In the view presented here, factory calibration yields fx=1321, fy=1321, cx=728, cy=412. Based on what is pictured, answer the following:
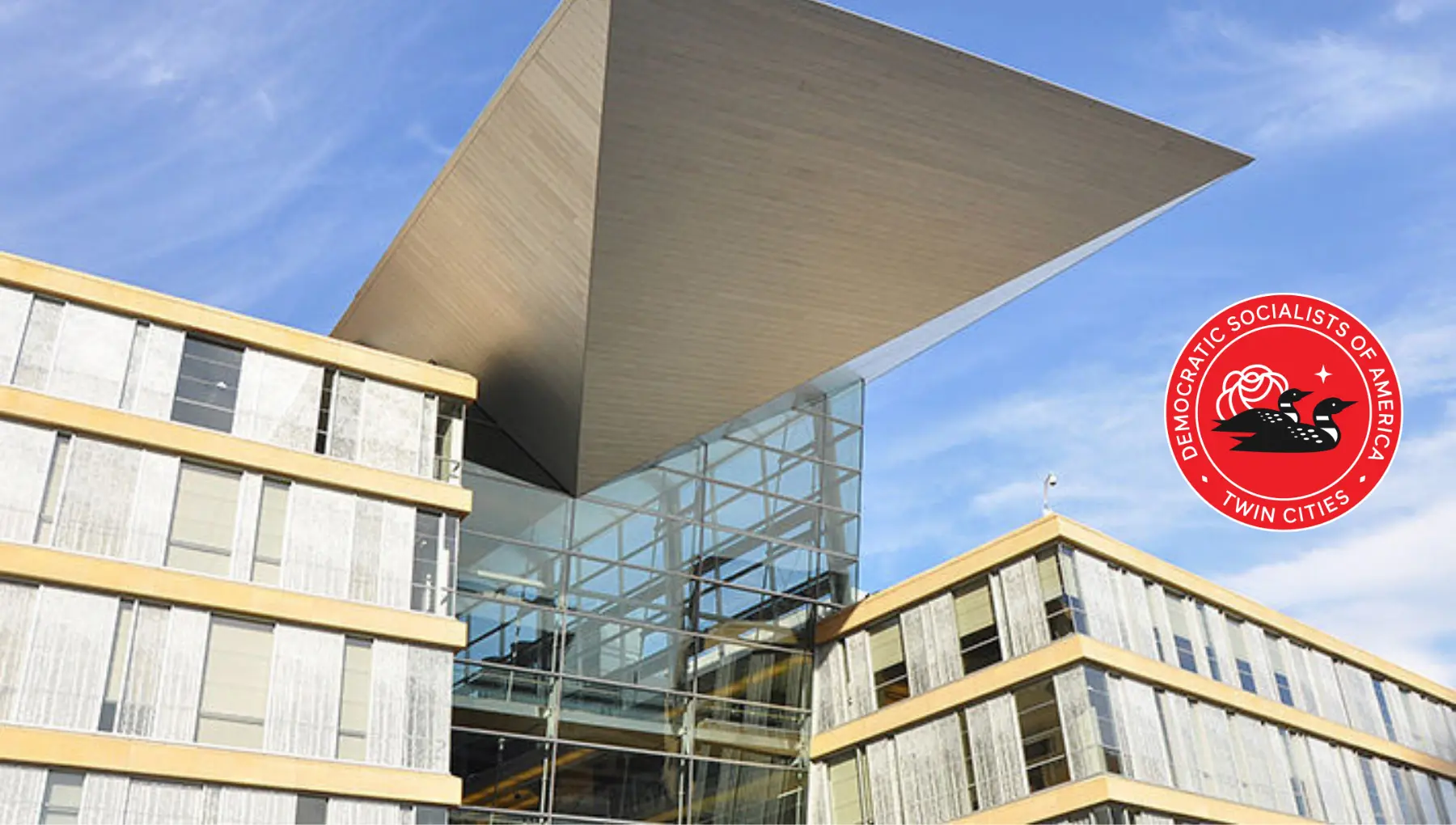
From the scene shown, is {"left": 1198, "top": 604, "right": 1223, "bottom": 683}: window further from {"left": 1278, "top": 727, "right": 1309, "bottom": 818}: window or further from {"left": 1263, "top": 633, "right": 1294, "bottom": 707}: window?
{"left": 1263, "top": 633, "right": 1294, "bottom": 707}: window

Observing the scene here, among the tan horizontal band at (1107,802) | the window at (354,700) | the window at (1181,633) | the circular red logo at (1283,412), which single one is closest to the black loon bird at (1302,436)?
the circular red logo at (1283,412)

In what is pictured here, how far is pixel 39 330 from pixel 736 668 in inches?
632

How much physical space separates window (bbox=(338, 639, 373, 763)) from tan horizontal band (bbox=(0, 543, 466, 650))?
0.33 meters

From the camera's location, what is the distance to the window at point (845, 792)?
29.4 meters

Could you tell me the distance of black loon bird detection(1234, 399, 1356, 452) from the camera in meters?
25.3

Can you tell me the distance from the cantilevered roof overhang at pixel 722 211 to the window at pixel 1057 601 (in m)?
5.64

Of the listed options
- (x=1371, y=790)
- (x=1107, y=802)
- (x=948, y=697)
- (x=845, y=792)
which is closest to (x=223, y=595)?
(x=845, y=792)

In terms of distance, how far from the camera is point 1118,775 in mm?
25297

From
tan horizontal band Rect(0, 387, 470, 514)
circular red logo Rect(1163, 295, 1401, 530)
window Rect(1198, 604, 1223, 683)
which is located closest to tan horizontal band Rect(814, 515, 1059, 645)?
circular red logo Rect(1163, 295, 1401, 530)

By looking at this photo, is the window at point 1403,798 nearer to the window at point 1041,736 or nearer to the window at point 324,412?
the window at point 1041,736

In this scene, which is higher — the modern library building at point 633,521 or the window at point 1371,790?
the modern library building at point 633,521

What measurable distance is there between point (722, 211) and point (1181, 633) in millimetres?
14501

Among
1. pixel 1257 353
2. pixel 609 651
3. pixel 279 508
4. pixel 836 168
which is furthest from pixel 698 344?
pixel 1257 353

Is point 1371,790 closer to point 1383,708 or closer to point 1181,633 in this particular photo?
point 1383,708
